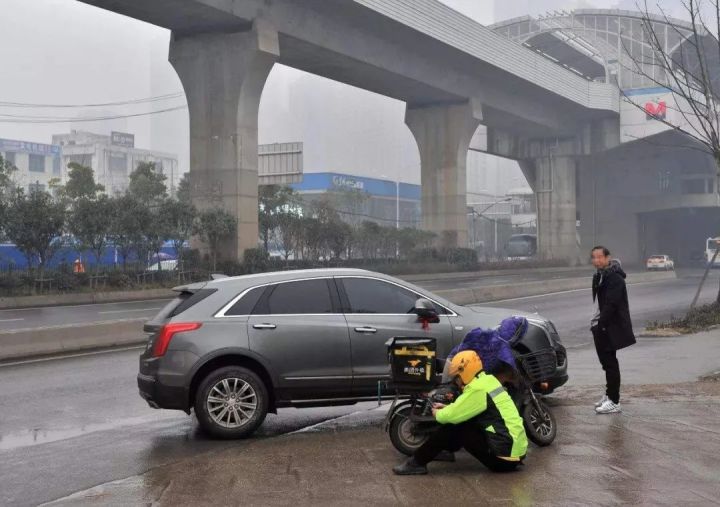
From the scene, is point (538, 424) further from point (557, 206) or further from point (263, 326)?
point (557, 206)

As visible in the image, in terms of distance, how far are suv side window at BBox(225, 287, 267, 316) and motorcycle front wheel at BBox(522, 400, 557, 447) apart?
2.96 m

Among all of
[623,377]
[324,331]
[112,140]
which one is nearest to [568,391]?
[623,377]

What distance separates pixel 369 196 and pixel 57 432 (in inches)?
3936

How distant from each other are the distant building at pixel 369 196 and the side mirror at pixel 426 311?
311 feet

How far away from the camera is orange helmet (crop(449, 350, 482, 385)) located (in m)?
6.55

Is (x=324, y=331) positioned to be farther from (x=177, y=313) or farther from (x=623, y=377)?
(x=623, y=377)

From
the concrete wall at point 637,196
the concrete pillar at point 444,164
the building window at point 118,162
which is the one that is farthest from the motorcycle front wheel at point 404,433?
the building window at point 118,162

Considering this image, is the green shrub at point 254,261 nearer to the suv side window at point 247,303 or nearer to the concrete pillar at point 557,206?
the suv side window at point 247,303

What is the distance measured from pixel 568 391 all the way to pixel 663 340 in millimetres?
6706

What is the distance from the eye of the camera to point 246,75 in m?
35.5

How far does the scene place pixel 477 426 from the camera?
654 centimetres

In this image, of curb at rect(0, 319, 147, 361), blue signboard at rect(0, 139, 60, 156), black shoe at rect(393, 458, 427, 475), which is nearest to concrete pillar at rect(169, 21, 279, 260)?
curb at rect(0, 319, 147, 361)

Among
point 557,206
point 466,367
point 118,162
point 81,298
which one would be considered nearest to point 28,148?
point 118,162

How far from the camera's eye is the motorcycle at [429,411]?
22.5 feet
